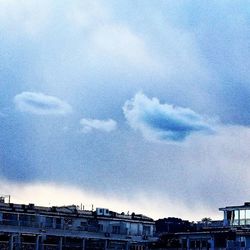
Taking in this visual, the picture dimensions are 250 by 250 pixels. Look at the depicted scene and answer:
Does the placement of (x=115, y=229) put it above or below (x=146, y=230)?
below

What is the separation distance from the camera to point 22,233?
10862cm

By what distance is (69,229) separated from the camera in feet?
379

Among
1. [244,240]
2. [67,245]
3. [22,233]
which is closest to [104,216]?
[67,245]

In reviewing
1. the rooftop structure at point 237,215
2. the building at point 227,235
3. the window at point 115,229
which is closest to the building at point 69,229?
the window at point 115,229

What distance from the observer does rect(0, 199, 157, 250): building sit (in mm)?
109688

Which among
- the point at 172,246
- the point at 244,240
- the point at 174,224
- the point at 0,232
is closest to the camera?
the point at 244,240

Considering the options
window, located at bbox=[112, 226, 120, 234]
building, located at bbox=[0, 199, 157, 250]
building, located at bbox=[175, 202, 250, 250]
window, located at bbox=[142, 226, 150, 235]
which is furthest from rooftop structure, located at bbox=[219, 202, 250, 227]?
window, located at bbox=[142, 226, 150, 235]

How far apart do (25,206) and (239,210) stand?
42.1 m

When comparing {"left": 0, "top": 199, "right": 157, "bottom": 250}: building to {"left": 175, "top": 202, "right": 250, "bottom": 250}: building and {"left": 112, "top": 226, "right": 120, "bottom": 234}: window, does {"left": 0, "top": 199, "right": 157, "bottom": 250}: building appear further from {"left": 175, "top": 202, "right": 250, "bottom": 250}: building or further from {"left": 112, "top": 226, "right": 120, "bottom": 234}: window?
{"left": 175, "top": 202, "right": 250, "bottom": 250}: building

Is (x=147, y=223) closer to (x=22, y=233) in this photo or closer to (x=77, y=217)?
(x=77, y=217)

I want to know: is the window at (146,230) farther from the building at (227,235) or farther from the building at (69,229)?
the building at (227,235)

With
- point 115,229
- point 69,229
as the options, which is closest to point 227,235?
point 69,229

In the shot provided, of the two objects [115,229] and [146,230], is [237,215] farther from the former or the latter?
[146,230]

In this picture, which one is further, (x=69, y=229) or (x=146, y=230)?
(x=146, y=230)
